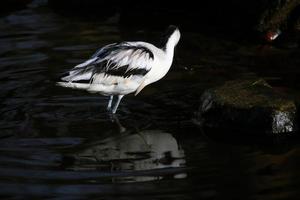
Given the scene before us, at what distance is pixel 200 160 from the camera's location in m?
7.68

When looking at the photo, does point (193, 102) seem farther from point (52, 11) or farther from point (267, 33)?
point (52, 11)

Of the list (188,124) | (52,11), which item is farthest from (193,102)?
(52,11)

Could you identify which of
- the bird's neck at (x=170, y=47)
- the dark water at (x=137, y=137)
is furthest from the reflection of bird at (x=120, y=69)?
the dark water at (x=137, y=137)

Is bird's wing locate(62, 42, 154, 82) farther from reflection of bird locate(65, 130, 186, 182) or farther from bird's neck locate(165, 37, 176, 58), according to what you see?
reflection of bird locate(65, 130, 186, 182)

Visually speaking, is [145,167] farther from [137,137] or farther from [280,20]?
[280,20]

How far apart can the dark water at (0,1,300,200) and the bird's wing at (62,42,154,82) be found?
1.67 ft

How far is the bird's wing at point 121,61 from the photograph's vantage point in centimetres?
920

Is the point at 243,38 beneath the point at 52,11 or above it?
beneath

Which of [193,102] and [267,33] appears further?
[267,33]

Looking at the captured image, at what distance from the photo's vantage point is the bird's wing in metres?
9.20

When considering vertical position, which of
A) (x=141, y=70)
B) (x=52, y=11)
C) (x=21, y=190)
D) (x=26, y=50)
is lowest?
(x=21, y=190)

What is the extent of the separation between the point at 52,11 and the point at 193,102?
22.2ft

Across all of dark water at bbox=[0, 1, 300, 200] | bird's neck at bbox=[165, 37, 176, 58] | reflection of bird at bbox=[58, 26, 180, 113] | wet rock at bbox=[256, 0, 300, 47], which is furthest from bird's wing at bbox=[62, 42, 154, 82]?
wet rock at bbox=[256, 0, 300, 47]

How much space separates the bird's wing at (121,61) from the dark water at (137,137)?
51 centimetres
